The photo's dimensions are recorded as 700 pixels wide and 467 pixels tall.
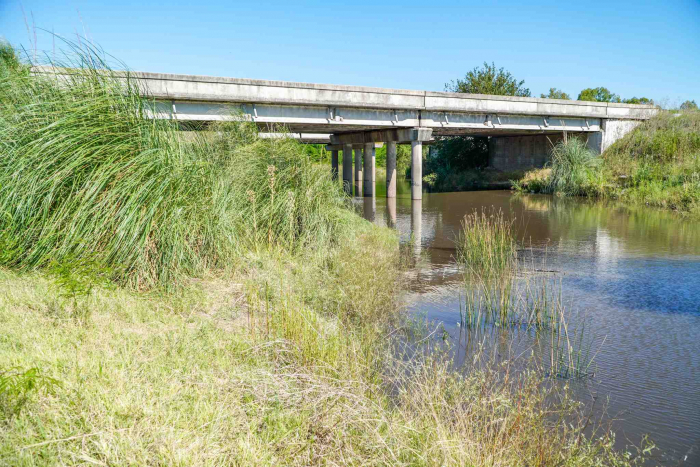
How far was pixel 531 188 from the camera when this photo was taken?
25.9 metres

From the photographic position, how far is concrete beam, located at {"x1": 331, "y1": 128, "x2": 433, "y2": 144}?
69.7 feet

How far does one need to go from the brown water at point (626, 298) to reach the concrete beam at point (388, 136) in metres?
5.34

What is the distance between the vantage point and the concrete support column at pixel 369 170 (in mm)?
24422

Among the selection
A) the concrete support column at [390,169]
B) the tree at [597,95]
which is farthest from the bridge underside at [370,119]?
the tree at [597,95]

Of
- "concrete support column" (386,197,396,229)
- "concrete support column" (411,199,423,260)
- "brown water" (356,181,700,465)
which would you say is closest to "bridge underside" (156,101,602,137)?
"concrete support column" (386,197,396,229)

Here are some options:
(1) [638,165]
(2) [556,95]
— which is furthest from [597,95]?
(1) [638,165]

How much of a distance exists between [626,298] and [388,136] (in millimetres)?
16147

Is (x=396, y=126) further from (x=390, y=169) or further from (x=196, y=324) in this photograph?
(x=196, y=324)

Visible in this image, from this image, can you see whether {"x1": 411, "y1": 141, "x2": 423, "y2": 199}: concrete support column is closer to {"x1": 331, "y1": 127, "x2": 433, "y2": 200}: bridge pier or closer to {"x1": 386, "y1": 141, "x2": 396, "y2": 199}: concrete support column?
{"x1": 331, "y1": 127, "x2": 433, "y2": 200}: bridge pier

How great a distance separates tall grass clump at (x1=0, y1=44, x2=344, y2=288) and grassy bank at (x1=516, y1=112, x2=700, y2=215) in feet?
57.9

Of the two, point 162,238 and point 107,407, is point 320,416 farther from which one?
point 162,238

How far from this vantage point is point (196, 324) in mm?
4758

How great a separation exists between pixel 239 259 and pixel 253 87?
11.7 metres

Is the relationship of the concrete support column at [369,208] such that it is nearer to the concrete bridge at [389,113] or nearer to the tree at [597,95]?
the concrete bridge at [389,113]
